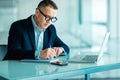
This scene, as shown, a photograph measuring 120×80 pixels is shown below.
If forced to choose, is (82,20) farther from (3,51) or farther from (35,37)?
(3,51)

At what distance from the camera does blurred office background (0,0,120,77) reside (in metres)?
3.47

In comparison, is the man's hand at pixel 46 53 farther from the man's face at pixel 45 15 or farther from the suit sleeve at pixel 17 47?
the man's face at pixel 45 15

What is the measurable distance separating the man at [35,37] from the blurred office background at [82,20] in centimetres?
123

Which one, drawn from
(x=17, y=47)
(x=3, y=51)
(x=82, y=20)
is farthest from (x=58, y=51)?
(x=82, y=20)

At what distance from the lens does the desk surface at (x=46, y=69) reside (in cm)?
147

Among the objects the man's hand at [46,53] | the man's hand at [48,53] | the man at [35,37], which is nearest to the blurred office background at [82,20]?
the man at [35,37]

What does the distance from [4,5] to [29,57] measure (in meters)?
1.67

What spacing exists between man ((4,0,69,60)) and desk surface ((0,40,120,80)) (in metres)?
0.12

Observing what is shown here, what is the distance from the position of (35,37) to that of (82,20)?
1.52 meters

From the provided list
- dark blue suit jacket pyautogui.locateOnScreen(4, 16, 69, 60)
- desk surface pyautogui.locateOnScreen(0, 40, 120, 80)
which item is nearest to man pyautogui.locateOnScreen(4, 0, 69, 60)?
dark blue suit jacket pyautogui.locateOnScreen(4, 16, 69, 60)

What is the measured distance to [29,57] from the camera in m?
1.95

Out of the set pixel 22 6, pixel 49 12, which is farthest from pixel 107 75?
pixel 49 12

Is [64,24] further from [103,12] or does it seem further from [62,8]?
[103,12]

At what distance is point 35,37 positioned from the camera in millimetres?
2215
